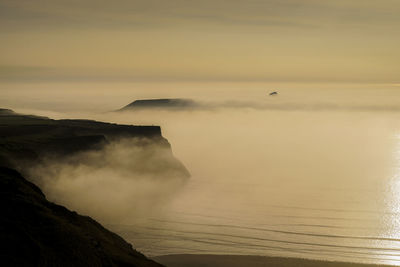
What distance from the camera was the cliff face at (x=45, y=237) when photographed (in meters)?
27.9

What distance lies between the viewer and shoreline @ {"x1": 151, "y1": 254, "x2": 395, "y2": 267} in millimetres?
47469

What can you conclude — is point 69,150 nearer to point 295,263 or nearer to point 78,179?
point 78,179

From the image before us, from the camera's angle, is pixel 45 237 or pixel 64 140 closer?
pixel 45 237

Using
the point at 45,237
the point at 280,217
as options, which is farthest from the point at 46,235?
the point at 280,217

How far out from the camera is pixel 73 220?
115ft

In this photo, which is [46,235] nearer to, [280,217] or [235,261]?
[235,261]

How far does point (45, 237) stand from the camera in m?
29.9

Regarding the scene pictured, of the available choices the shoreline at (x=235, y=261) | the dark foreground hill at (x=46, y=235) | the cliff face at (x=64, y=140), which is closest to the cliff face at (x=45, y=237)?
the dark foreground hill at (x=46, y=235)

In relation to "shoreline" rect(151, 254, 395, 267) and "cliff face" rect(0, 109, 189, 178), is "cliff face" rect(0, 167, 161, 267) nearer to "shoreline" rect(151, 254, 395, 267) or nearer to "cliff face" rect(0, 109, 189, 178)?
"shoreline" rect(151, 254, 395, 267)

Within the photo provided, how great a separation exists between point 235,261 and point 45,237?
919 inches

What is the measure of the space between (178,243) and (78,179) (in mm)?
28376

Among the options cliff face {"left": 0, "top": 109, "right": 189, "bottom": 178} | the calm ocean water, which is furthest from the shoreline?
cliff face {"left": 0, "top": 109, "right": 189, "bottom": 178}

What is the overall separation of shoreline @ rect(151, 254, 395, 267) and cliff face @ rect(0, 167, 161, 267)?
13.1 meters

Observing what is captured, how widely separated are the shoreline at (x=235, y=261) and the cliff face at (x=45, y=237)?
1314 cm
